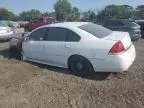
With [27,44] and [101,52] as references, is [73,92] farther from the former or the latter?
[27,44]

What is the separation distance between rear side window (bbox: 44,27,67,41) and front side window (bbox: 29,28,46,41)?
0.30 meters

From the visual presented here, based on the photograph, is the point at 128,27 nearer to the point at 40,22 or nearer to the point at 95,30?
the point at 95,30

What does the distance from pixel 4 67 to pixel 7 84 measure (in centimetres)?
150

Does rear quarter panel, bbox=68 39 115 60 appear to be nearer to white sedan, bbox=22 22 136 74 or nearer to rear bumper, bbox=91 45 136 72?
white sedan, bbox=22 22 136 74

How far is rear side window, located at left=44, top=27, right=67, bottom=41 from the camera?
323 inches

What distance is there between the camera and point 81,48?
24.8 feet

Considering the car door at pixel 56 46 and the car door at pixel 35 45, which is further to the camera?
the car door at pixel 35 45

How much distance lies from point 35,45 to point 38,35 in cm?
35

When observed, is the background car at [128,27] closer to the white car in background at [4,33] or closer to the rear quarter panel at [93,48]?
the white car in background at [4,33]

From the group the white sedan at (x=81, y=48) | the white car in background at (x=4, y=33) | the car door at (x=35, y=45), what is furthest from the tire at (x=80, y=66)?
the white car in background at (x=4, y=33)

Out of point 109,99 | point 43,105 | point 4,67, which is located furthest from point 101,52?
point 4,67

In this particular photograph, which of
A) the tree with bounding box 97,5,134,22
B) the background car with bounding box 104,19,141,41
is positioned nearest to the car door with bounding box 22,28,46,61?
the background car with bounding box 104,19,141,41

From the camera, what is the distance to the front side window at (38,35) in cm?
881

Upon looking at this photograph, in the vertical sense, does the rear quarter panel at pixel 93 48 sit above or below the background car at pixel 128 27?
below
